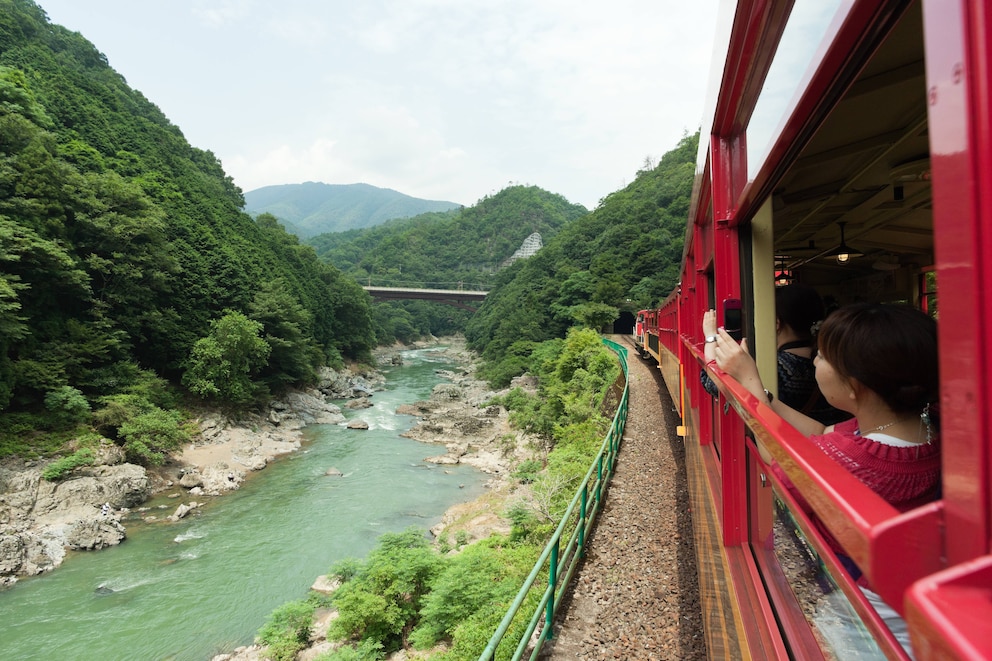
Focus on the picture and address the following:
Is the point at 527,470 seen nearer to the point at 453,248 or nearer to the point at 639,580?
the point at 639,580

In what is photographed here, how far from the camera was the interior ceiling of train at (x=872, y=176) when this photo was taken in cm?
133

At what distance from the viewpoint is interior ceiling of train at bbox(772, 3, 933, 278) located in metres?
1.33

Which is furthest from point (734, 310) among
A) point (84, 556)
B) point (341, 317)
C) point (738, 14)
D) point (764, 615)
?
point (341, 317)

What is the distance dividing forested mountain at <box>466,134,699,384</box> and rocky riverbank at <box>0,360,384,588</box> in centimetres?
1581

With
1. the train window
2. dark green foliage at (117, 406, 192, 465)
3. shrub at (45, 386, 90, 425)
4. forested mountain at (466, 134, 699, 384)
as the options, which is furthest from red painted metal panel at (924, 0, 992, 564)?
forested mountain at (466, 134, 699, 384)

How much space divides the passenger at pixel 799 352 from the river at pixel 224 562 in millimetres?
10005

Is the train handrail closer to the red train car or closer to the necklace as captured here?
the red train car

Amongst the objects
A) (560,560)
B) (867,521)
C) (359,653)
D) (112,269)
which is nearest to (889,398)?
(867,521)

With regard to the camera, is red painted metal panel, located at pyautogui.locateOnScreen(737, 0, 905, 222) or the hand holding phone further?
the hand holding phone

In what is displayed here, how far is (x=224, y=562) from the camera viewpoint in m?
11.3

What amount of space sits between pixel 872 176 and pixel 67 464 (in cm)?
1775

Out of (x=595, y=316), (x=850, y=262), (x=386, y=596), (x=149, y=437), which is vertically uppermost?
(x=595, y=316)

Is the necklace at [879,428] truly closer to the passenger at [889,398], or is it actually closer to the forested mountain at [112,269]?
the passenger at [889,398]

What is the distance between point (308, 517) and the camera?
13516mm
